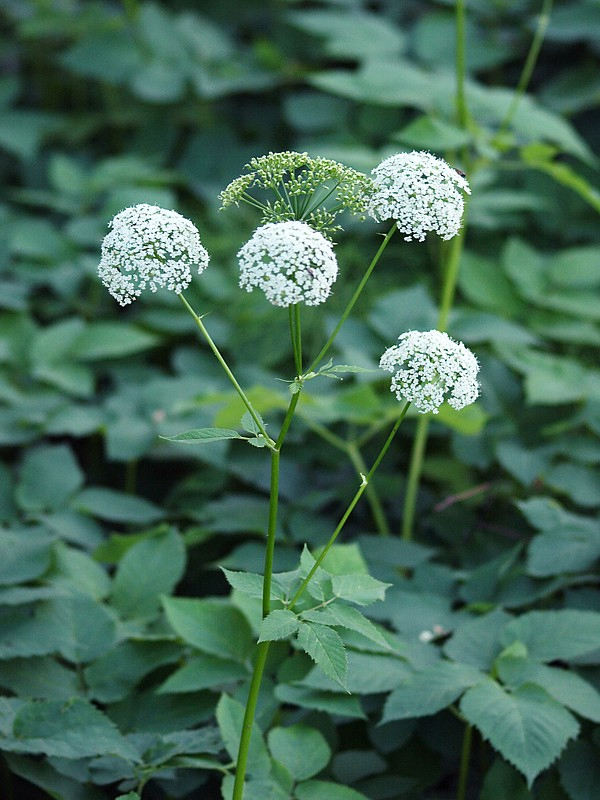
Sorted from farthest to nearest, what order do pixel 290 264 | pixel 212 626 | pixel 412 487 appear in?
pixel 412 487 → pixel 212 626 → pixel 290 264

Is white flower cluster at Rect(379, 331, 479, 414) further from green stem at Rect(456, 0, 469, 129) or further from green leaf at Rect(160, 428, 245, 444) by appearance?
green stem at Rect(456, 0, 469, 129)

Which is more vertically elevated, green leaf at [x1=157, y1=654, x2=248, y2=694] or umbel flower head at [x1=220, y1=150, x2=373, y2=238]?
umbel flower head at [x1=220, y1=150, x2=373, y2=238]

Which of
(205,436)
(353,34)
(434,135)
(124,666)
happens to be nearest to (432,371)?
(205,436)

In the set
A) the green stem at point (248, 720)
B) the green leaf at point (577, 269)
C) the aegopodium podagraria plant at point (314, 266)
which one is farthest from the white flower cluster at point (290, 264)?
the green leaf at point (577, 269)

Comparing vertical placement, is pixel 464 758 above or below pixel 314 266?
below

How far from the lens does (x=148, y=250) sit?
1.10 metres

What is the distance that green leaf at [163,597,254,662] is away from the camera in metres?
1.65

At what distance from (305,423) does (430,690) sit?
3.42 ft

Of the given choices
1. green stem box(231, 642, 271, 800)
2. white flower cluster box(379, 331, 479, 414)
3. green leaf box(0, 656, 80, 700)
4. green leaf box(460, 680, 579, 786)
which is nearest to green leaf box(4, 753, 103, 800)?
green leaf box(0, 656, 80, 700)

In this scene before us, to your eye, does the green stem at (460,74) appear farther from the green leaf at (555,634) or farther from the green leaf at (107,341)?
the green leaf at (555,634)

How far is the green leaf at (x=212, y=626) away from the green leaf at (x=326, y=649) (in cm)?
59

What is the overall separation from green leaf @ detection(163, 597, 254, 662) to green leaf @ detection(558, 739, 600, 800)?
620 mm

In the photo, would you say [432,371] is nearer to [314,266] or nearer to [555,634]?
[314,266]

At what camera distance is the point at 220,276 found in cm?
295
